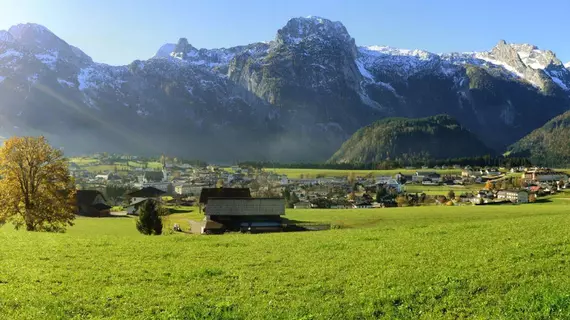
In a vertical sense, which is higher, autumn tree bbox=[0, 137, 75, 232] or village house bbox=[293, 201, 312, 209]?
autumn tree bbox=[0, 137, 75, 232]

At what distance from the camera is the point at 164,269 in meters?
21.9

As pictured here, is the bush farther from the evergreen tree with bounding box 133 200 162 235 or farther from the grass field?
the grass field

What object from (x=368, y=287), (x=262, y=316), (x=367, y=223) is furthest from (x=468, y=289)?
(x=367, y=223)

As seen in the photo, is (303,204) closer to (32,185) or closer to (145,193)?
(145,193)

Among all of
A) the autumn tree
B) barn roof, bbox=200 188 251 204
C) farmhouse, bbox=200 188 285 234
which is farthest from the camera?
barn roof, bbox=200 188 251 204

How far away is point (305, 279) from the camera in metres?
19.0

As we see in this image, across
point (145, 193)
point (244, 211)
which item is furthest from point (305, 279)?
point (145, 193)

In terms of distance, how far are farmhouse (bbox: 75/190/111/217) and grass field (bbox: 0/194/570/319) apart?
8516 centimetres

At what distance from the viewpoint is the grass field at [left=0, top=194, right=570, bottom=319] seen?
14.5 metres

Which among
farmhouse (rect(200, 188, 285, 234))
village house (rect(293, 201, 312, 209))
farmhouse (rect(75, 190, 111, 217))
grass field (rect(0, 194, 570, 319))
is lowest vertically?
village house (rect(293, 201, 312, 209))

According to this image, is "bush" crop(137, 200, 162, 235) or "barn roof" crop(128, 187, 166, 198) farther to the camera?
"barn roof" crop(128, 187, 166, 198)

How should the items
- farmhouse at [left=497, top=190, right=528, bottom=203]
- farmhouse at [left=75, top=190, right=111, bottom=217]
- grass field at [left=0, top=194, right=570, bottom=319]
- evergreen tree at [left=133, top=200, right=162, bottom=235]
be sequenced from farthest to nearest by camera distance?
farmhouse at [left=497, top=190, right=528, bottom=203], farmhouse at [left=75, top=190, right=111, bottom=217], evergreen tree at [left=133, top=200, right=162, bottom=235], grass field at [left=0, top=194, right=570, bottom=319]

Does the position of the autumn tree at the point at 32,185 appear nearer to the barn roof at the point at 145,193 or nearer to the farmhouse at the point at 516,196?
the barn roof at the point at 145,193

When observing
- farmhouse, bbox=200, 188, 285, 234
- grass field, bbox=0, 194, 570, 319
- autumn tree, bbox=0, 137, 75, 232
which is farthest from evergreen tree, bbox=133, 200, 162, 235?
grass field, bbox=0, 194, 570, 319
